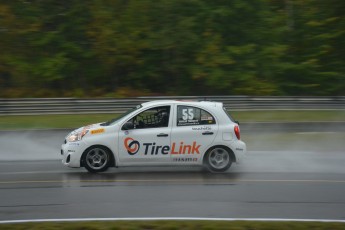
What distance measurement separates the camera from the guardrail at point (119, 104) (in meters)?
24.6

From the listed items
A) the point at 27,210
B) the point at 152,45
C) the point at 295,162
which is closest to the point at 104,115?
the point at 152,45

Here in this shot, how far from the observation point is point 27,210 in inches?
368

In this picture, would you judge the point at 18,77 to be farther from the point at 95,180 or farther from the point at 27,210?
the point at 27,210

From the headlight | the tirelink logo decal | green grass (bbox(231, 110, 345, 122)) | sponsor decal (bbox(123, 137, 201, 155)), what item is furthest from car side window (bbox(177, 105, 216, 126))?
green grass (bbox(231, 110, 345, 122))

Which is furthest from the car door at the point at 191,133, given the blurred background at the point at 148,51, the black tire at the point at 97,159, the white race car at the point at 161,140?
the blurred background at the point at 148,51

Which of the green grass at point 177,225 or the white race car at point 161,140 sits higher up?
the white race car at point 161,140

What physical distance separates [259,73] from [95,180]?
20.1 metres

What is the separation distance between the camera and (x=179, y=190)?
10.9m

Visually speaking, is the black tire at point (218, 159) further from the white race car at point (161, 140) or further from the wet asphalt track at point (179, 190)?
the wet asphalt track at point (179, 190)

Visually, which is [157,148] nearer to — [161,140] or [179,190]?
[161,140]

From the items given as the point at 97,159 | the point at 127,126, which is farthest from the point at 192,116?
the point at 97,159

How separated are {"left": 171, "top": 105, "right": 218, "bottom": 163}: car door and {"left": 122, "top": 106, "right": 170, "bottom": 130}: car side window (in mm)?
224

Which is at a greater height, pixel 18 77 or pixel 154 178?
pixel 18 77

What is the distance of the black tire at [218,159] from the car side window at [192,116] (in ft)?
2.03
